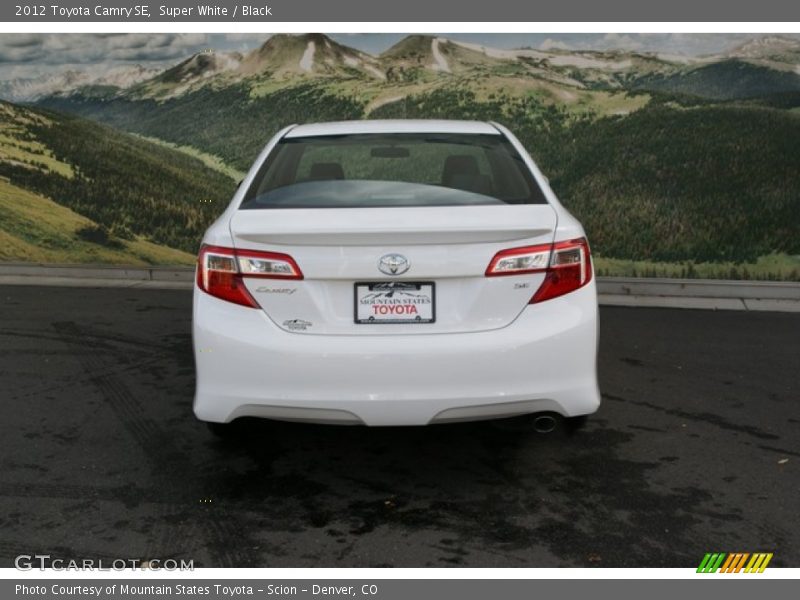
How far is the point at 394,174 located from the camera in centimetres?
465

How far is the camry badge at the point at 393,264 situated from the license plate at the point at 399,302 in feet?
0.17

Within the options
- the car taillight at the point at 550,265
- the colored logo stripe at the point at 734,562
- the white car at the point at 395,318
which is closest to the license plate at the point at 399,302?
the white car at the point at 395,318

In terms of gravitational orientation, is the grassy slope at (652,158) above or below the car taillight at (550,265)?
below

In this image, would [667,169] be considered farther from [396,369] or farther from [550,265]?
[396,369]

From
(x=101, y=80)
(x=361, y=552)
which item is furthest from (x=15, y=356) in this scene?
(x=101, y=80)

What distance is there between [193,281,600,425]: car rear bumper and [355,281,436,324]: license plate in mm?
82

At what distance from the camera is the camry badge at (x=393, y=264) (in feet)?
11.6

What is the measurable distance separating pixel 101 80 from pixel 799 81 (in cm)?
862

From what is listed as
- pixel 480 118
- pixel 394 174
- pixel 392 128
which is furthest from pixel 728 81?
pixel 394 174

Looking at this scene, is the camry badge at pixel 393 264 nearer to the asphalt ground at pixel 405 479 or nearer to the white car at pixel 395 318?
the white car at pixel 395 318

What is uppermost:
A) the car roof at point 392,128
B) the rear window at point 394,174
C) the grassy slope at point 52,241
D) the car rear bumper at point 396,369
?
the car roof at point 392,128

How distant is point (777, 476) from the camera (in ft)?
13.4

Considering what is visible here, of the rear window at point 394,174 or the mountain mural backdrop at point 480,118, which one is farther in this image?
the mountain mural backdrop at point 480,118

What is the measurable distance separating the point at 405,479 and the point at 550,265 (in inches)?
48.0
